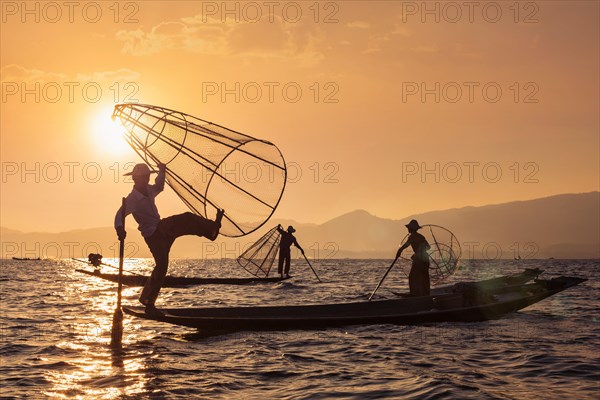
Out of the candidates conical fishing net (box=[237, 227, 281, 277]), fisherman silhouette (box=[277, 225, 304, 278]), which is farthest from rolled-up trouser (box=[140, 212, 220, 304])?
fisherman silhouette (box=[277, 225, 304, 278])

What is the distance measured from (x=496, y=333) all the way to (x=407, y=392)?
636cm

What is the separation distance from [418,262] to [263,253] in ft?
48.0

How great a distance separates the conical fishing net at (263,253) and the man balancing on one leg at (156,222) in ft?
59.3

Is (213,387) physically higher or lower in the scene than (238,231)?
lower

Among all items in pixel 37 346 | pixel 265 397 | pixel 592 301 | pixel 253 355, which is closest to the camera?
pixel 265 397

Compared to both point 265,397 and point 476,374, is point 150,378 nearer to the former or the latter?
point 265,397

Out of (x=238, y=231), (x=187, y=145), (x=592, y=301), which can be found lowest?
(x=592, y=301)

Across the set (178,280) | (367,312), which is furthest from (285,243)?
(367,312)

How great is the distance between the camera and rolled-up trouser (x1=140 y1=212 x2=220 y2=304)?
1228 cm

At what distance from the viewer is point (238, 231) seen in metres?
13.2

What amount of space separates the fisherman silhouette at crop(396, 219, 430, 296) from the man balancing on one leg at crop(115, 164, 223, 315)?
7.02m

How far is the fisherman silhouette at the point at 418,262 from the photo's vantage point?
17.6 m

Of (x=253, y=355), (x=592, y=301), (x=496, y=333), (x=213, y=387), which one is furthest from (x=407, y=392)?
(x=592, y=301)

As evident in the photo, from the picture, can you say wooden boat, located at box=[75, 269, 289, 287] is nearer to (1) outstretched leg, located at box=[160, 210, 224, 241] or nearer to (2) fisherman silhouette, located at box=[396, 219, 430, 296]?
(2) fisherman silhouette, located at box=[396, 219, 430, 296]
